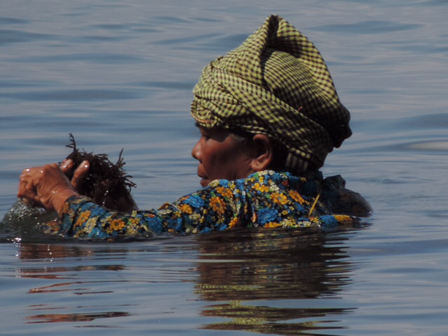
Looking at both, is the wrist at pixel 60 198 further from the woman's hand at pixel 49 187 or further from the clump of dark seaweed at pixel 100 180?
the clump of dark seaweed at pixel 100 180

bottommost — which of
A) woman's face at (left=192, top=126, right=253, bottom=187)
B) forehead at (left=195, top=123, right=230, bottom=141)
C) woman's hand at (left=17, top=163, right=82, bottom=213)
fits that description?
woman's hand at (left=17, top=163, right=82, bottom=213)

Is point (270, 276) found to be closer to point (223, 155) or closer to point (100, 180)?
point (223, 155)

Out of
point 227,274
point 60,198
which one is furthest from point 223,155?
point 227,274

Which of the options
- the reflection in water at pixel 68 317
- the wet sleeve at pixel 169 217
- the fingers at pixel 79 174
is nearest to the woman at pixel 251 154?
the wet sleeve at pixel 169 217

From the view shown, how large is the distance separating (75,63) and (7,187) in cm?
709

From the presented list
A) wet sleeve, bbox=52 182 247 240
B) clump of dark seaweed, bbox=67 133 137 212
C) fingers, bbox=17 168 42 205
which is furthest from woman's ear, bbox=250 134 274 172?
fingers, bbox=17 168 42 205

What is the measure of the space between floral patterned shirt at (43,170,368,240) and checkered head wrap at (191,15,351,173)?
173 mm

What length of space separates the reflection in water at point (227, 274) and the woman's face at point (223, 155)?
0.38m

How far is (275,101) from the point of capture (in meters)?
5.92

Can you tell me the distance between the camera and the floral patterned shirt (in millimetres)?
5746

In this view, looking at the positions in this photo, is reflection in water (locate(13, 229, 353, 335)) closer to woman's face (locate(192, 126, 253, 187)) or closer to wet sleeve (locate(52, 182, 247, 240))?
wet sleeve (locate(52, 182, 247, 240))

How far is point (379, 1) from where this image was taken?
2530cm

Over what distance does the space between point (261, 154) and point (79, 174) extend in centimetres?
95

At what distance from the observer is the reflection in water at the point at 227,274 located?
4336mm
